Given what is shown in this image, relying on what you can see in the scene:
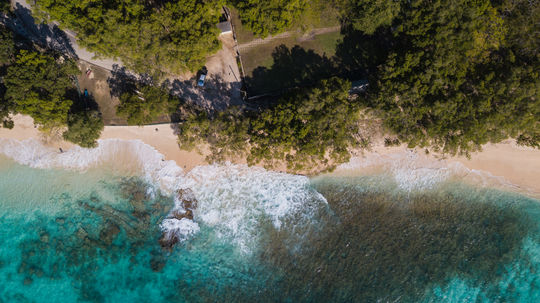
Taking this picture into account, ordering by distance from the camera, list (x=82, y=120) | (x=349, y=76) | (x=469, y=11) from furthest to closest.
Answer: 1. (x=349, y=76)
2. (x=82, y=120)
3. (x=469, y=11)

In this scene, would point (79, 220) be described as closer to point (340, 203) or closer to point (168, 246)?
point (168, 246)

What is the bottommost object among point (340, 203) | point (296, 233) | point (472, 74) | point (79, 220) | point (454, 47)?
point (296, 233)

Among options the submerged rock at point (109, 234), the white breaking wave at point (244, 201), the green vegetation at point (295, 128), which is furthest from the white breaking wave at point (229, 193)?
the submerged rock at point (109, 234)

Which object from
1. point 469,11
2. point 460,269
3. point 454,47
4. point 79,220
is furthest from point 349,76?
point 79,220

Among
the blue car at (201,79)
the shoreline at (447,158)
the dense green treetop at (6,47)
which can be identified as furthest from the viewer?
the shoreline at (447,158)

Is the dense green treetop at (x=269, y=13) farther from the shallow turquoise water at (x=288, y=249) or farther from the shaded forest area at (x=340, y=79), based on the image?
the shallow turquoise water at (x=288, y=249)

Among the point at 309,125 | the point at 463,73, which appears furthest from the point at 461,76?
the point at 309,125

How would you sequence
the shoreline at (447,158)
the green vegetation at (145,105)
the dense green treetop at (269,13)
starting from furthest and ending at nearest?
the shoreline at (447,158) → the green vegetation at (145,105) → the dense green treetop at (269,13)
